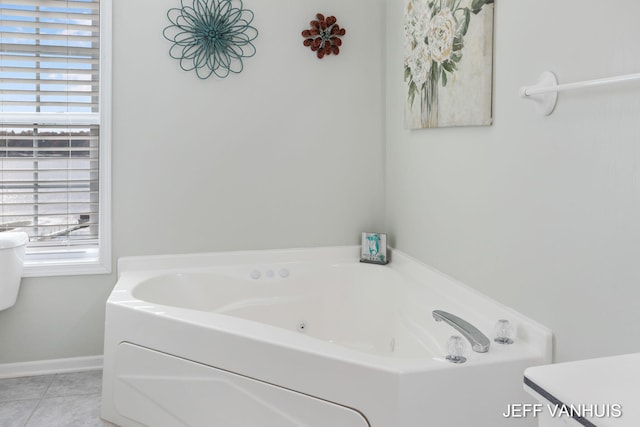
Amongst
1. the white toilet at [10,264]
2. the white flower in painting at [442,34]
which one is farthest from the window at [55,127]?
the white flower in painting at [442,34]

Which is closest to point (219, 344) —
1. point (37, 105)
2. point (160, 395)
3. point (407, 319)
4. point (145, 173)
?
point (160, 395)

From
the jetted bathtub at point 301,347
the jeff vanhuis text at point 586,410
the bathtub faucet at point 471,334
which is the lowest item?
the jetted bathtub at point 301,347

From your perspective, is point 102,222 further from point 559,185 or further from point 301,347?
point 559,185

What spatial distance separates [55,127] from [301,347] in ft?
6.31

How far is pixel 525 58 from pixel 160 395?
72.3 inches

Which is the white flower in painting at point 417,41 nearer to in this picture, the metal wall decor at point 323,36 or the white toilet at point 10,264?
the metal wall decor at point 323,36

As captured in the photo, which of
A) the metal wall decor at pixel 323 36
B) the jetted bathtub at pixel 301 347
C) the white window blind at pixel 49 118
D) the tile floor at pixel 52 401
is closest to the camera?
the jetted bathtub at pixel 301 347

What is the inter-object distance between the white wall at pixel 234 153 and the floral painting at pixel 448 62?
483mm

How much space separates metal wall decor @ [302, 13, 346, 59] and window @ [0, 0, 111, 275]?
1.07 metres

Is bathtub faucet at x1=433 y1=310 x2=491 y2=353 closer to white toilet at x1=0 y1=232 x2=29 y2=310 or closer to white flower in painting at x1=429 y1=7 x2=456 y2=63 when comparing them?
white flower in painting at x1=429 y1=7 x2=456 y2=63

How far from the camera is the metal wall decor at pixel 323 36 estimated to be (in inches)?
113

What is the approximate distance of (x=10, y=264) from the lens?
2.50 meters

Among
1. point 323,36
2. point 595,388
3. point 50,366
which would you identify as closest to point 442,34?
point 323,36

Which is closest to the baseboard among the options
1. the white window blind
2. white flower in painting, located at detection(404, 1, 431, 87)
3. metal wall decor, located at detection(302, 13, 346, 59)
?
the white window blind
